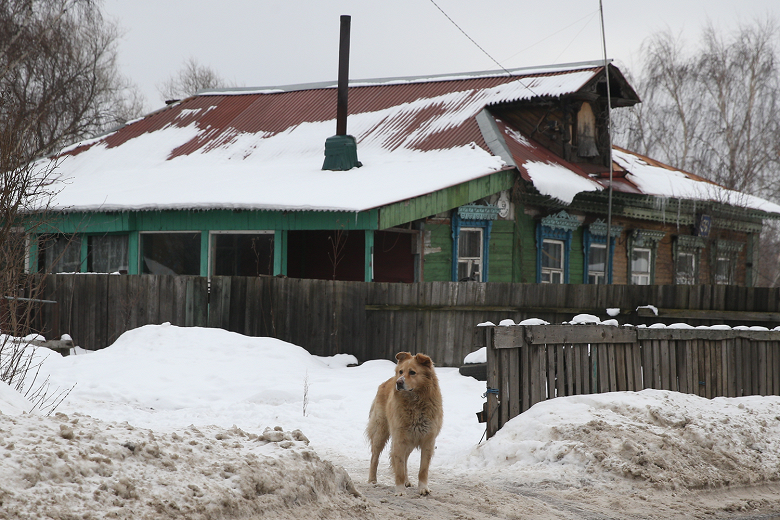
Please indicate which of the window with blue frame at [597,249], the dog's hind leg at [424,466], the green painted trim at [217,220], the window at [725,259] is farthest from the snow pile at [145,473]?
the window at [725,259]

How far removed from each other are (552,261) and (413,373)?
14624mm

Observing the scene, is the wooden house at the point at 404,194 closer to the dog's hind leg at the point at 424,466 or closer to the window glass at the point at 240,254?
the window glass at the point at 240,254

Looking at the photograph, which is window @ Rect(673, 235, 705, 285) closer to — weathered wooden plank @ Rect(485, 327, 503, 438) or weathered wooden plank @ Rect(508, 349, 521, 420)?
weathered wooden plank @ Rect(508, 349, 521, 420)

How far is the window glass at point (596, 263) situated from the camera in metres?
21.8

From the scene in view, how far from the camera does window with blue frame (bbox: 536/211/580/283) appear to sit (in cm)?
1969

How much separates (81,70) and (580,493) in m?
30.8

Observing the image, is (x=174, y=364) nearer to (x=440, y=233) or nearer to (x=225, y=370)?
(x=225, y=370)

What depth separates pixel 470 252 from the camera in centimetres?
1820

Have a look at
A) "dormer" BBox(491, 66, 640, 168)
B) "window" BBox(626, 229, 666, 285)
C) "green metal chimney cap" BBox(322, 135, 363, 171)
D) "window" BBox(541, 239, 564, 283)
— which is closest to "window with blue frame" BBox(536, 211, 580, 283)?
"window" BBox(541, 239, 564, 283)

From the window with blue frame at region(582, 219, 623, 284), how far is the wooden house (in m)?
0.05

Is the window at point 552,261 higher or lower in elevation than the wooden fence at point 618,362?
higher

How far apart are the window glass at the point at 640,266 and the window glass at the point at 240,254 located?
35.3 ft

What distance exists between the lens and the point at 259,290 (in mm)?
14227

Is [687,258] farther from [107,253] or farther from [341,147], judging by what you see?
[107,253]
